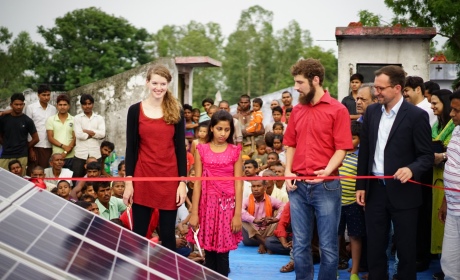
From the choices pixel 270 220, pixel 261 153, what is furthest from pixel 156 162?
pixel 261 153

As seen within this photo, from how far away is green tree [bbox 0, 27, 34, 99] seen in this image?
2725 inches

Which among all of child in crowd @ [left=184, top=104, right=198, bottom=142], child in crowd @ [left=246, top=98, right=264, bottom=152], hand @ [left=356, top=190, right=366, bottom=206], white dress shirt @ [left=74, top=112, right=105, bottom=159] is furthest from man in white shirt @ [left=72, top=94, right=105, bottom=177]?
hand @ [left=356, top=190, right=366, bottom=206]

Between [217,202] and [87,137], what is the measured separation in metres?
5.30

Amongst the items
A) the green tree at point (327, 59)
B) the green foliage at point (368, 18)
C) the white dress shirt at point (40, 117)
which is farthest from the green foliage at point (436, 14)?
the green tree at point (327, 59)

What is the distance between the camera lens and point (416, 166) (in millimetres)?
5273

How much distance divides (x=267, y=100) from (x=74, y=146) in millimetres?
13721

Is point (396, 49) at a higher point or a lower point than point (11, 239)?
higher

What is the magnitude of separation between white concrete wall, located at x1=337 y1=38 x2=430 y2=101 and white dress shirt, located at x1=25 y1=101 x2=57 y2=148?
506 cm

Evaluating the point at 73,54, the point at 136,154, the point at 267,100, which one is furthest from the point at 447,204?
the point at 73,54

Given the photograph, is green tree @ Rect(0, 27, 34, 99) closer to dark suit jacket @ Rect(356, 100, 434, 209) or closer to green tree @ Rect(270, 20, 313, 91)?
green tree @ Rect(270, 20, 313, 91)

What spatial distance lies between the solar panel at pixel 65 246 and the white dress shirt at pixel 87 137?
24.9 ft

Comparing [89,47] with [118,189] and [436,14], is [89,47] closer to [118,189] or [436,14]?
[436,14]

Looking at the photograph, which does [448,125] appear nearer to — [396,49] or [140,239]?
[140,239]

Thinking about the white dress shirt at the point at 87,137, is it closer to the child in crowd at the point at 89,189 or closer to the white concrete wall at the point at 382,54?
the child in crowd at the point at 89,189
